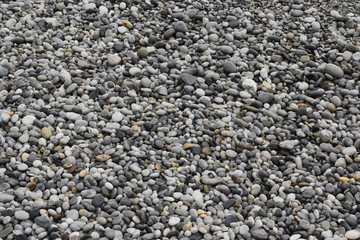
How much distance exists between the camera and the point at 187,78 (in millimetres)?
4578

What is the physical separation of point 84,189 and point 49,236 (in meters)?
0.42

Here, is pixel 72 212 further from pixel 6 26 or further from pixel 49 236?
pixel 6 26

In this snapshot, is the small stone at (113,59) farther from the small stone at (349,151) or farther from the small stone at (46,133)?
the small stone at (349,151)

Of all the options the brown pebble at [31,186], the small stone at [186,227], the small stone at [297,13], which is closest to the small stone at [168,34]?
the small stone at [297,13]

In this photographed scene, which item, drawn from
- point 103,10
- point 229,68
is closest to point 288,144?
point 229,68

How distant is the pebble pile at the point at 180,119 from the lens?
141 inches

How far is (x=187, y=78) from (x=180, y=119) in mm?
452

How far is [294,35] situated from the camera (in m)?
5.14

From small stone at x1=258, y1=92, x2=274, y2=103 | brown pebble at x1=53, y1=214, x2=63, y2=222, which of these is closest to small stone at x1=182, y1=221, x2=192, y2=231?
brown pebble at x1=53, y1=214, x2=63, y2=222

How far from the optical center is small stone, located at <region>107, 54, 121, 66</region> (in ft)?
15.6

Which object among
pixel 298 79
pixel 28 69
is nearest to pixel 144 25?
pixel 28 69

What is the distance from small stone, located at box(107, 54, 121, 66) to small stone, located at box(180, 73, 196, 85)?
589 millimetres

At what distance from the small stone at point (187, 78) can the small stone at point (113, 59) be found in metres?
0.59

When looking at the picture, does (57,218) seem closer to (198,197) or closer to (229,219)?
(198,197)
